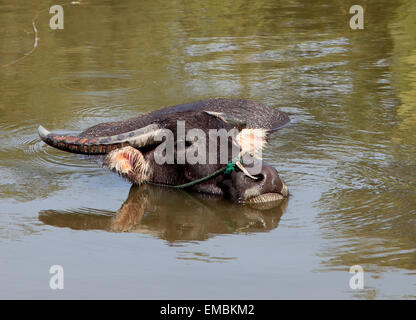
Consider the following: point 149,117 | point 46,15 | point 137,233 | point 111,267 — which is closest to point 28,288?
point 111,267

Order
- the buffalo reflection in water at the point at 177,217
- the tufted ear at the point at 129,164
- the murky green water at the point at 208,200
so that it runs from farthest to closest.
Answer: the tufted ear at the point at 129,164 → the buffalo reflection in water at the point at 177,217 → the murky green water at the point at 208,200

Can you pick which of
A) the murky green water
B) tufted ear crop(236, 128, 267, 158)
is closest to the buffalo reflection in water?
the murky green water

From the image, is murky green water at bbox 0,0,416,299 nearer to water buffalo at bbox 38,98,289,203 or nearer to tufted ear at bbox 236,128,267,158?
water buffalo at bbox 38,98,289,203

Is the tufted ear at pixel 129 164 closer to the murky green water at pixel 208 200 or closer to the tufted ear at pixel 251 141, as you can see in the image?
the murky green water at pixel 208 200

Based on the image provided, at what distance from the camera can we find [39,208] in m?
5.74

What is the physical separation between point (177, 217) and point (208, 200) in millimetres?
343

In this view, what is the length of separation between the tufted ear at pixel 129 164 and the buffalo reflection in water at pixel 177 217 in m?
0.25

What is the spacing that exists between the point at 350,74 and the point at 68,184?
4.71 metres

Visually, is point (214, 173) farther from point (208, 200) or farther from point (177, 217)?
point (177, 217)

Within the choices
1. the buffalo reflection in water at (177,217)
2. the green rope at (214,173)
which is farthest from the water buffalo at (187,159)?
the buffalo reflection in water at (177,217)

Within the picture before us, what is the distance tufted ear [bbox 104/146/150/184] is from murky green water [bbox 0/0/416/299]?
172 millimetres

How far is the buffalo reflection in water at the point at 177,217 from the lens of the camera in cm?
523

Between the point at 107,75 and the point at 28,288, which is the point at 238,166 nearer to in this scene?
the point at 28,288

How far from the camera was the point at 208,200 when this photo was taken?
18.8 feet
